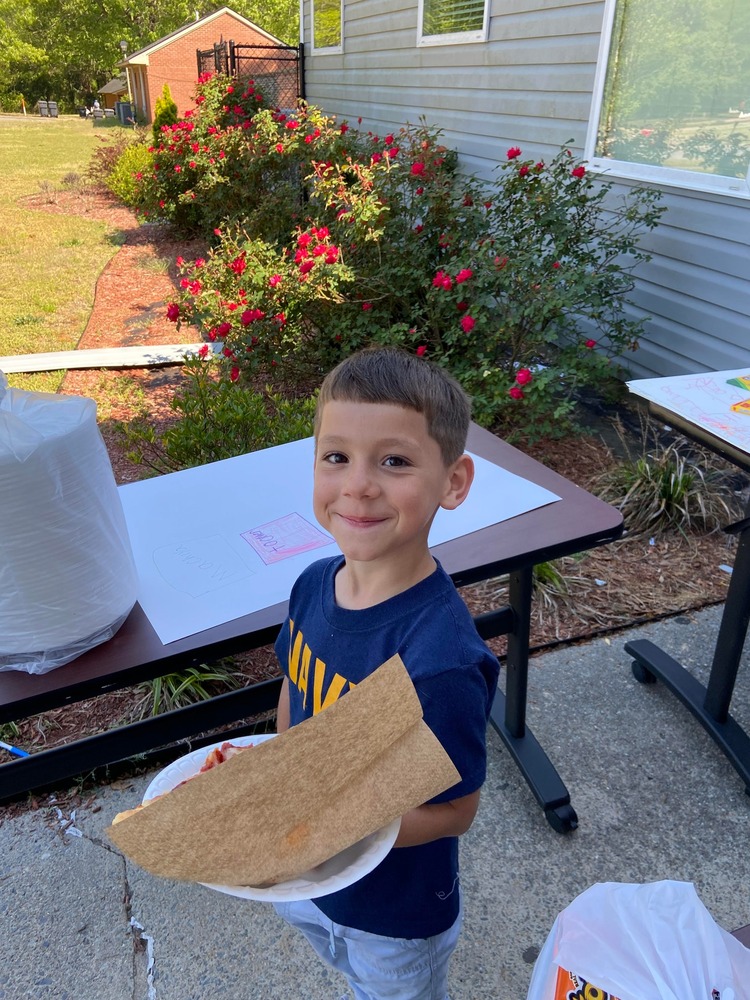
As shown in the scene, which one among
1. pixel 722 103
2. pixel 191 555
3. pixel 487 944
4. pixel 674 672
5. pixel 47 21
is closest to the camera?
pixel 191 555

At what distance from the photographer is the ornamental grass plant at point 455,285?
4.11 m

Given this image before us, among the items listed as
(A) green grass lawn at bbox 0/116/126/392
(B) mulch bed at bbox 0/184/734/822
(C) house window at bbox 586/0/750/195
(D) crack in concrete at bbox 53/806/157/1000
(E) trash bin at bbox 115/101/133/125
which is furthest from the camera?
(E) trash bin at bbox 115/101/133/125

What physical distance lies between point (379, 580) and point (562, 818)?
1.39 meters

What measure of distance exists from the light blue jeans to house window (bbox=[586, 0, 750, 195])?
4.18 m

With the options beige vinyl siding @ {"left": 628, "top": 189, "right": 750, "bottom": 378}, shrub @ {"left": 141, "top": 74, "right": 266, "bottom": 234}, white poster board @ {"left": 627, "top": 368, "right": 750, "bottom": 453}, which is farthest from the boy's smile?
shrub @ {"left": 141, "top": 74, "right": 266, "bottom": 234}

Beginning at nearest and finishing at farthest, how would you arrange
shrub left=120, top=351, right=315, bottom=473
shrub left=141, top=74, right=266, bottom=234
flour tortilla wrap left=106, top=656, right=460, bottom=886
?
flour tortilla wrap left=106, top=656, right=460, bottom=886
shrub left=120, top=351, right=315, bottom=473
shrub left=141, top=74, right=266, bottom=234

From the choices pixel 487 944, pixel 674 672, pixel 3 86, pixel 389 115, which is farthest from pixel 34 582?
pixel 3 86

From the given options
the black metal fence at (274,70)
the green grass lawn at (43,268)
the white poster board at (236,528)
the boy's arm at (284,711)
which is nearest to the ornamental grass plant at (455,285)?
the green grass lawn at (43,268)

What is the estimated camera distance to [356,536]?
1.03 m

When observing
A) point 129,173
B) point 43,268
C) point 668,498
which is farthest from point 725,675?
point 129,173

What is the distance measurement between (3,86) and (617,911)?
6830 cm

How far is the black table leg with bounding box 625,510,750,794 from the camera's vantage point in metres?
2.19

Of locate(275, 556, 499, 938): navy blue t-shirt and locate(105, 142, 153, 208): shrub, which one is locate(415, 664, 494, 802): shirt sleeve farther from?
locate(105, 142, 153, 208): shrub

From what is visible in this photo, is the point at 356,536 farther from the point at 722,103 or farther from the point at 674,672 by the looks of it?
the point at 722,103
